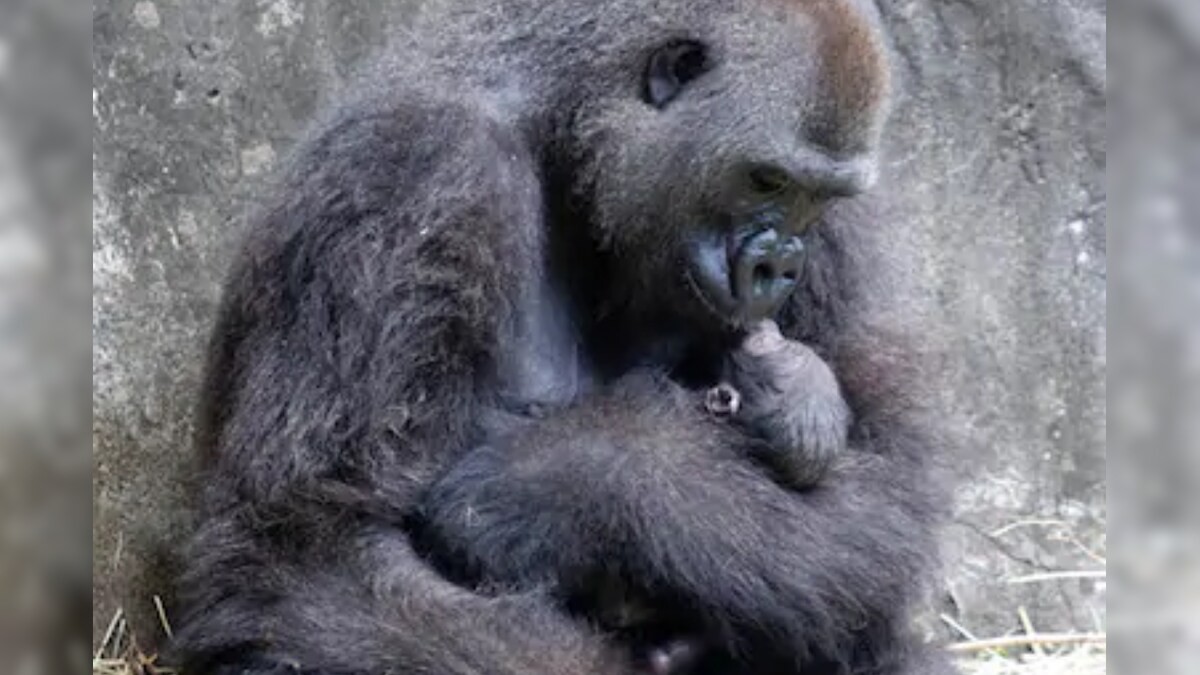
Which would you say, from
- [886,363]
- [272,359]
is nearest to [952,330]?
[886,363]

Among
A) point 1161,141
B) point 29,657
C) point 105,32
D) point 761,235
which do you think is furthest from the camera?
point 105,32

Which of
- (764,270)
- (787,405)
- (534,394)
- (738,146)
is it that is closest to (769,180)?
(738,146)

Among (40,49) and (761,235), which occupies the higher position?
(40,49)

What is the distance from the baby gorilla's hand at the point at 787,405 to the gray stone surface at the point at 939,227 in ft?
3.08

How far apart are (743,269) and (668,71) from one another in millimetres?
510

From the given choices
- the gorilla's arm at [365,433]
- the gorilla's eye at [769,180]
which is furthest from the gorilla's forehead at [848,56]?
the gorilla's arm at [365,433]

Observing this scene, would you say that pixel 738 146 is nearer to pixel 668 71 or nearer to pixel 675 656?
pixel 668 71

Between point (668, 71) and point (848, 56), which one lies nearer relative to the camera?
point (848, 56)

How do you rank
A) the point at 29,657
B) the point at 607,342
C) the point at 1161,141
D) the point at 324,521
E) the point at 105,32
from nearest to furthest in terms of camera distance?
the point at 29,657
the point at 1161,141
the point at 324,521
the point at 607,342
the point at 105,32

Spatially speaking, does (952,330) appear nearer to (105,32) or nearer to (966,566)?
(966,566)

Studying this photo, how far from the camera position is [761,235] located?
12.9 ft

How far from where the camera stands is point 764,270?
3.96 meters

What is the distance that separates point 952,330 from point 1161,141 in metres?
4.16

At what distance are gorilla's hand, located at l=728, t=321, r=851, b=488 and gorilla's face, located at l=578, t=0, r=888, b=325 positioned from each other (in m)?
0.10
